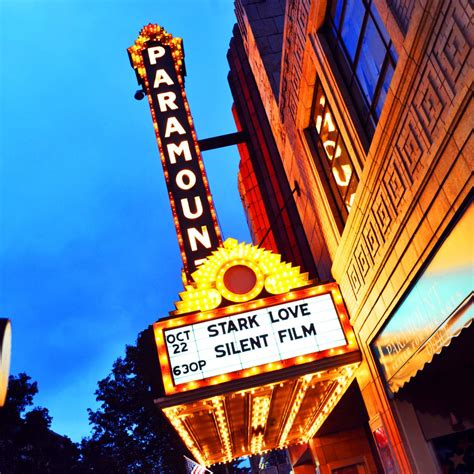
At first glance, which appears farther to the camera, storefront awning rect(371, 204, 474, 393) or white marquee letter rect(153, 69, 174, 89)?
white marquee letter rect(153, 69, 174, 89)

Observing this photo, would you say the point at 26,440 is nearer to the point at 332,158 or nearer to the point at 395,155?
the point at 332,158

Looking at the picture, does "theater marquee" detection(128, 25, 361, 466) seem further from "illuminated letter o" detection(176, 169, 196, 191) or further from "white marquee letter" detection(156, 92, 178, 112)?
"white marquee letter" detection(156, 92, 178, 112)

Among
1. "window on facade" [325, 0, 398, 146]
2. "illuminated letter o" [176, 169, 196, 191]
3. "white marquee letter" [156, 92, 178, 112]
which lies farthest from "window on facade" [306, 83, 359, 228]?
"white marquee letter" [156, 92, 178, 112]


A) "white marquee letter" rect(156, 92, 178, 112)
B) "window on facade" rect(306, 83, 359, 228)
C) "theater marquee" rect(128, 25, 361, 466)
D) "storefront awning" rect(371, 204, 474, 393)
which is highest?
"white marquee letter" rect(156, 92, 178, 112)

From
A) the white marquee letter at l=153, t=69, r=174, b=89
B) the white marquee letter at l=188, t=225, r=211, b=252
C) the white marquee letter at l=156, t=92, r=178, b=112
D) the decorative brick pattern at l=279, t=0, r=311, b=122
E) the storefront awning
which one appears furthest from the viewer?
the white marquee letter at l=153, t=69, r=174, b=89

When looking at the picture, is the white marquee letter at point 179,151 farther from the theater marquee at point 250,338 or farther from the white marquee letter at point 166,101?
the theater marquee at point 250,338

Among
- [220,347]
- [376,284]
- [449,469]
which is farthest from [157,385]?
[449,469]

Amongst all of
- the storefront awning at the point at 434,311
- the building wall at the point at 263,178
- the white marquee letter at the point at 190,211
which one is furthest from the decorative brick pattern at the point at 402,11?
the building wall at the point at 263,178

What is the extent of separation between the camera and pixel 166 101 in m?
16.8

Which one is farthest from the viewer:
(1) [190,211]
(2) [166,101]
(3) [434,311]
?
(2) [166,101]

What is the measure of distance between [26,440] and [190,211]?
22872mm

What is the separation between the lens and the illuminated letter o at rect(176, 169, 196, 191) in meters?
A: 15.0

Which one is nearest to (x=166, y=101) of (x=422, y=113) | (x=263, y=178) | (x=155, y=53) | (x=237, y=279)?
(x=155, y=53)

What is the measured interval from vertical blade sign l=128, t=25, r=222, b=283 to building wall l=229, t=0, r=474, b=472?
3.25 m
